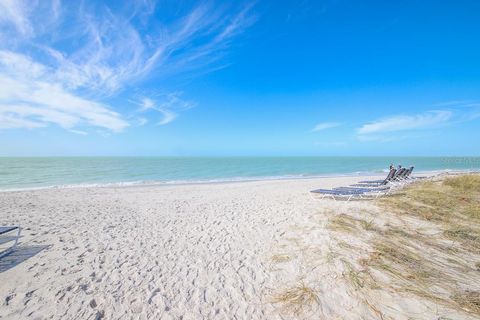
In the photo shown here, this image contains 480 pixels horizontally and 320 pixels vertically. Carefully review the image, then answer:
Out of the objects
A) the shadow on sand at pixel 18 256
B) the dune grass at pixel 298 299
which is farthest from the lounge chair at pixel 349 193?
the shadow on sand at pixel 18 256

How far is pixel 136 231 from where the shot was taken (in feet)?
19.8

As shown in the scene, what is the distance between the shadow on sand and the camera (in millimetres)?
4031

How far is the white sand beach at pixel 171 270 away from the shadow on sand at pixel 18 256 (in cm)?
8

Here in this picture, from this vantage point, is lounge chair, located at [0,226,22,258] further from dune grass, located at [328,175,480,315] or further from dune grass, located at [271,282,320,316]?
dune grass, located at [328,175,480,315]

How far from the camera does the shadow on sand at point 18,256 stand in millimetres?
4031

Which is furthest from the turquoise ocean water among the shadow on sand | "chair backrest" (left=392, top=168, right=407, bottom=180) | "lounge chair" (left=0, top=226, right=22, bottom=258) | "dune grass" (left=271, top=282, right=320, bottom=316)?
"dune grass" (left=271, top=282, right=320, bottom=316)

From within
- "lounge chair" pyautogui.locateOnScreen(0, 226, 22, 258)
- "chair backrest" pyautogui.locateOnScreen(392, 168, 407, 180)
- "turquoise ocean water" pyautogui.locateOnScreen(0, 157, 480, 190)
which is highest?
"chair backrest" pyautogui.locateOnScreen(392, 168, 407, 180)

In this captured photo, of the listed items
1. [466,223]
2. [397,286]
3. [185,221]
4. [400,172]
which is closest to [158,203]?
[185,221]

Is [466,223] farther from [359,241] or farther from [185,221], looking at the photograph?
[185,221]

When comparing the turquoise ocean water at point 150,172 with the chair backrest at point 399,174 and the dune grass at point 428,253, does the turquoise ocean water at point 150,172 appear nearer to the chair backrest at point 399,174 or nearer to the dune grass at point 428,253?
the chair backrest at point 399,174

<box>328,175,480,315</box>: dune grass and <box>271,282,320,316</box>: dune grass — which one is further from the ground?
<box>328,175,480,315</box>: dune grass

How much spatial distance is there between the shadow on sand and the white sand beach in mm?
85

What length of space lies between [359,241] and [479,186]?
8687 millimetres

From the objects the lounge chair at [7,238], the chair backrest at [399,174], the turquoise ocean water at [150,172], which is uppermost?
the chair backrest at [399,174]
